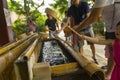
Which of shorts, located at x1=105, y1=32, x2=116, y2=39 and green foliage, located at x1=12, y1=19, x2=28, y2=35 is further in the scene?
green foliage, located at x1=12, y1=19, x2=28, y2=35

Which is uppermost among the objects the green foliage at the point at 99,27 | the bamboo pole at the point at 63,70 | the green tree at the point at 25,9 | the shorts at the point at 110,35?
the green tree at the point at 25,9

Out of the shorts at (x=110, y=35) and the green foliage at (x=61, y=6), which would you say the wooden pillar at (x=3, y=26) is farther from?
the green foliage at (x=61, y=6)

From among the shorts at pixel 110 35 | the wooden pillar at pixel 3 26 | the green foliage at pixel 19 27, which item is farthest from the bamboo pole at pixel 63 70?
the green foliage at pixel 19 27

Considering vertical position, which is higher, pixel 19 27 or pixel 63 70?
pixel 63 70

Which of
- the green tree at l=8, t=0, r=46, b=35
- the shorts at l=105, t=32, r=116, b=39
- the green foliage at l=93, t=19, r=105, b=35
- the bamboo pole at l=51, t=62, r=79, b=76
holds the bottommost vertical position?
the green foliage at l=93, t=19, r=105, b=35

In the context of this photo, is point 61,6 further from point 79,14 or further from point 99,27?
point 79,14

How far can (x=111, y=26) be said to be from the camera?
338 cm

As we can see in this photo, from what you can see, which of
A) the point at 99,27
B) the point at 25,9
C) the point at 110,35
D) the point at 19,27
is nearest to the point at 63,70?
the point at 110,35

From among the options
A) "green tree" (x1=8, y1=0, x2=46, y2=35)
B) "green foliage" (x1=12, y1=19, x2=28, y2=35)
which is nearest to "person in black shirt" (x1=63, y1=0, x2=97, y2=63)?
"green foliage" (x1=12, y1=19, x2=28, y2=35)

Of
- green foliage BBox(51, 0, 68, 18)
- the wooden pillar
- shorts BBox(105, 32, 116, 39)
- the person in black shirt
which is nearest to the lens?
shorts BBox(105, 32, 116, 39)

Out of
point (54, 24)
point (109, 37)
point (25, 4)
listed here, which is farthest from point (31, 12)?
point (109, 37)

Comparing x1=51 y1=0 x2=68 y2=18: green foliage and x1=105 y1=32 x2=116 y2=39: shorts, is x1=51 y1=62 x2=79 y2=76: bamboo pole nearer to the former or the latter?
x1=105 y1=32 x2=116 y2=39: shorts

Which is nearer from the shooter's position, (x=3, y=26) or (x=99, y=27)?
(x=3, y=26)

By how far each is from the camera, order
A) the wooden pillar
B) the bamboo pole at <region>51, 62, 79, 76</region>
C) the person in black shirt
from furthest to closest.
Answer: the person in black shirt < the wooden pillar < the bamboo pole at <region>51, 62, 79, 76</region>
